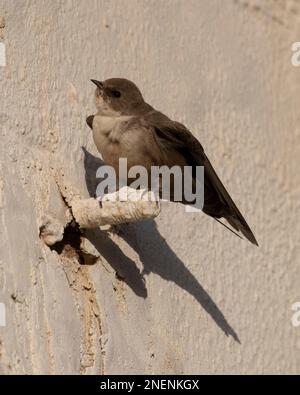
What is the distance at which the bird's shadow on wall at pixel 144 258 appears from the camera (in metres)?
2.67

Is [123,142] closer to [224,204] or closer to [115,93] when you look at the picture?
[115,93]

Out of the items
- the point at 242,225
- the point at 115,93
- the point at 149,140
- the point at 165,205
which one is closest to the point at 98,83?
the point at 115,93

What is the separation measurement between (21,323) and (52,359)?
0.10 metres

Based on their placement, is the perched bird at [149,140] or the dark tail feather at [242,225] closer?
the perched bird at [149,140]

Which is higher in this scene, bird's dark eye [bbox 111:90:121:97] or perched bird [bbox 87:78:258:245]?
bird's dark eye [bbox 111:90:121:97]

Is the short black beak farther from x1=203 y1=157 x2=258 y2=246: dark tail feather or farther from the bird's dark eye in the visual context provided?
x1=203 y1=157 x2=258 y2=246: dark tail feather

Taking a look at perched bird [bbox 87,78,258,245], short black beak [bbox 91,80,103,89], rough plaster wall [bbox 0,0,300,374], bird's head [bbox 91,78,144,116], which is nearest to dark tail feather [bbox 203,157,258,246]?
perched bird [bbox 87,78,258,245]

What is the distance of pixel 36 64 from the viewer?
104 inches

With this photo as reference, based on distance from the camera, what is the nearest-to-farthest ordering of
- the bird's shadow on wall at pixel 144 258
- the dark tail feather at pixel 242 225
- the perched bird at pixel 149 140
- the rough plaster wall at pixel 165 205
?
1. the rough plaster wall at pixel 165 205
2. the bird's shadow on wall at pixel 144 258
3. the perched bird at pixel 149 140
4. the dark tail feather at pixel 242 225

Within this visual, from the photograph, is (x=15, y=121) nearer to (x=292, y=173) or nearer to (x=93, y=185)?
(x=93, y=185)

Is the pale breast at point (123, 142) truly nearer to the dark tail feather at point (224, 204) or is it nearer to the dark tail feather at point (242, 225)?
the dark tail feather at point (224, 204)

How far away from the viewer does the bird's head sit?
280 cm

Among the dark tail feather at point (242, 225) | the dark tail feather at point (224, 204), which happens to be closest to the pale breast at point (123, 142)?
the dark tail feather at point (224, 204)

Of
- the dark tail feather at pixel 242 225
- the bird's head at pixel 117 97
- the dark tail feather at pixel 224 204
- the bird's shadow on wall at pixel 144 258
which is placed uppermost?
the bird's head at pixel 117 97
